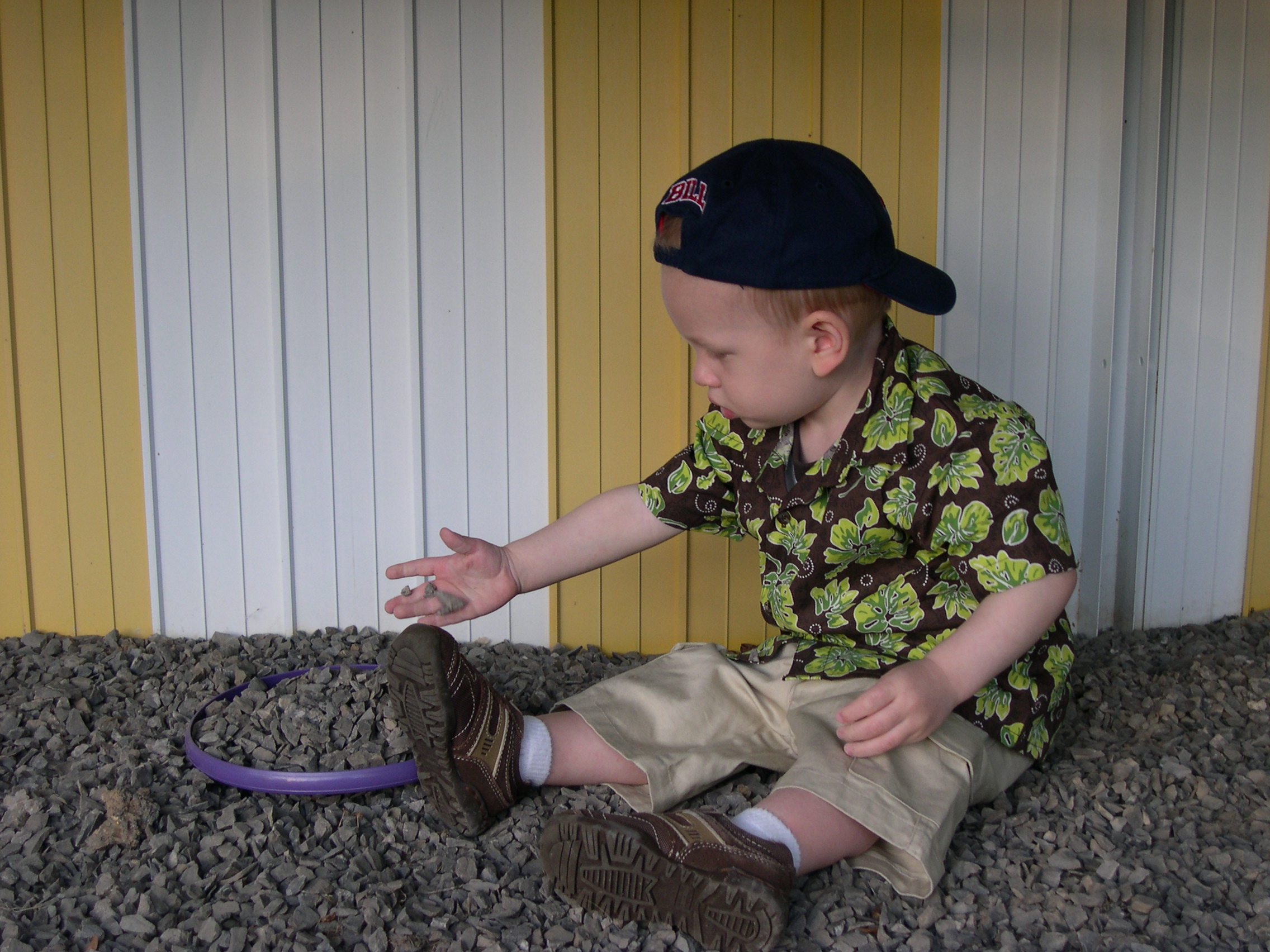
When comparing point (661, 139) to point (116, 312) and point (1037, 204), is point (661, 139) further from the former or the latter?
point (116, 312)

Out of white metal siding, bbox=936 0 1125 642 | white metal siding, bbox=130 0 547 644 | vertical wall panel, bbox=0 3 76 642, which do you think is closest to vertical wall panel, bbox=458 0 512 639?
white metal siding, bbox=130 0 547 644

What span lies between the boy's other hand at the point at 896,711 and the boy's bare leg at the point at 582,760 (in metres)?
0.42

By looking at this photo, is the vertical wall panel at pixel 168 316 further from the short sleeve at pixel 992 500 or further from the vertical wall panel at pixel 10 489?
the short sleeve at pixel 992 500

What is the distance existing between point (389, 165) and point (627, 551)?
1.06 meters

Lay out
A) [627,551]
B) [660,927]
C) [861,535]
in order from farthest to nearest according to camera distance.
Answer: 1. [627,551]
2. [861,535]
3. [660,927]

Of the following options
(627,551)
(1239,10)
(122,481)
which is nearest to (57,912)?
(627,551)

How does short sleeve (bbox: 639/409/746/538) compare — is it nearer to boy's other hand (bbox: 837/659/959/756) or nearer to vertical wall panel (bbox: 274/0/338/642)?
boy's other hand (bbox: 837/659/959/756)

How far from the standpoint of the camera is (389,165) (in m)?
2.23

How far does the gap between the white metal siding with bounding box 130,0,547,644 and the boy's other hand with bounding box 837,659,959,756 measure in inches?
45.3

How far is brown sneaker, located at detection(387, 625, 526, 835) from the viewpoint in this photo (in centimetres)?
143

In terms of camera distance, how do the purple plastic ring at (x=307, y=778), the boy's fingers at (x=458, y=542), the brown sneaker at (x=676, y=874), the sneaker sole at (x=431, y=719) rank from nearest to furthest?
1. the brown sneaker at (x=676, y=874)
2. the sneaker sole at (x=431, y=719)
3. the purple plastic ring at (x=307, y=778)
4. the boy's fingers at (x=458, y=542)

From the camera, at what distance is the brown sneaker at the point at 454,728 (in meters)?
1.43

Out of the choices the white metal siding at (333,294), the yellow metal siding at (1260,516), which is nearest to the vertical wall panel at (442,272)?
the white metal siding at (333,294)

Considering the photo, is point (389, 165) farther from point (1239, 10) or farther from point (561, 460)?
point (1239, 10)
